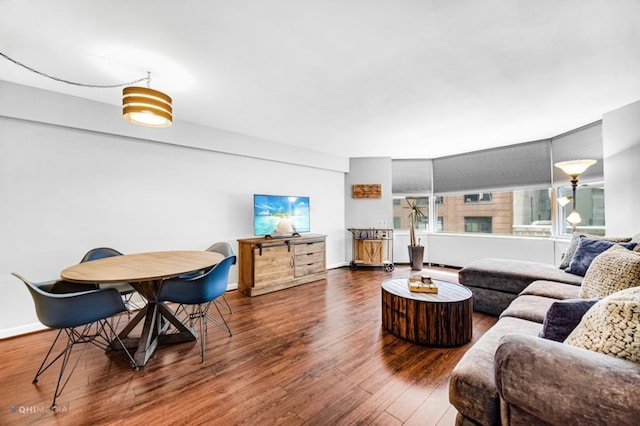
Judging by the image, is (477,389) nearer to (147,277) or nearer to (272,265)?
(147,277)

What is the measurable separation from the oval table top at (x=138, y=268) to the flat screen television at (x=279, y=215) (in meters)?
1.53

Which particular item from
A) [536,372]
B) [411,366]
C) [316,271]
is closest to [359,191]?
[316,271]

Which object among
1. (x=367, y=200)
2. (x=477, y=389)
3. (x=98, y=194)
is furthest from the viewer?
(x=367, y=200)

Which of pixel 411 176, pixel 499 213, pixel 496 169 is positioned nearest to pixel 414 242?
pixel 411 176

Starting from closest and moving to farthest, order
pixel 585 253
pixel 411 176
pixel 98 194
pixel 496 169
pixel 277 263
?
pixel 585 253 → pixel 98 194 → pixel 277 263 → pixel 496 169 → pixel 411 176

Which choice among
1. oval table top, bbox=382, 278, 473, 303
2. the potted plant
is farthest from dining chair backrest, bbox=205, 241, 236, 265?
the potted plant

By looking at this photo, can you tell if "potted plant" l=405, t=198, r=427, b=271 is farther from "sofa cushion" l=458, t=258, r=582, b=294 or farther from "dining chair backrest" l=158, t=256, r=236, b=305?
"dining chair backrest" l=158, t=256, r=236, b=305

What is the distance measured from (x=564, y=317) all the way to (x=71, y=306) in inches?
115

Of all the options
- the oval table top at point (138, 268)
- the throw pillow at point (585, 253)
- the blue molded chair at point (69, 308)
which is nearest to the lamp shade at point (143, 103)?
the oval table top at point (138, 268)

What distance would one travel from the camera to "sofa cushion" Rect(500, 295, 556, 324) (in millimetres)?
1806

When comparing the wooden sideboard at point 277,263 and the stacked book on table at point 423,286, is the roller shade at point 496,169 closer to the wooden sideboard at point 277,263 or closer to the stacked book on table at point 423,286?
the wooden sideboard at point 277,263

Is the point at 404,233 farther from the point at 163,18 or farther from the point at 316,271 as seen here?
the point at 163,18

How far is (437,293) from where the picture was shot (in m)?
2.44

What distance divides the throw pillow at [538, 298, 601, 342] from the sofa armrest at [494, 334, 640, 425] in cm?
22
